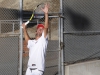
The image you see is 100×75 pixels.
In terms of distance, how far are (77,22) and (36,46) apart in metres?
3.18

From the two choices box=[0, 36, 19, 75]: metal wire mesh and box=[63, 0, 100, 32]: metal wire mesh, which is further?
box=[63, 0, 100, 32]: metal wire mesh

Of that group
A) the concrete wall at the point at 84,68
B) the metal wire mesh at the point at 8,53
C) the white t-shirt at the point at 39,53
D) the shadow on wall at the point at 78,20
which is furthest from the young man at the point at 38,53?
the shadow on wall at the point at 78,20

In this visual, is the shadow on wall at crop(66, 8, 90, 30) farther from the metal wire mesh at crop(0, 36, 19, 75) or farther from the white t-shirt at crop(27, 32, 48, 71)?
the white t-shirt at crop(27, 32, 48, 71)

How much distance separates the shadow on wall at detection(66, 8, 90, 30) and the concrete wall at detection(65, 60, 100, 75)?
3.58 feet

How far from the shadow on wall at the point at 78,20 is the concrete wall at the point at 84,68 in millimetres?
1090

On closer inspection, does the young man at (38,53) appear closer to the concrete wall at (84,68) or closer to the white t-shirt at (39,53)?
the white t-shirt at (39,53)

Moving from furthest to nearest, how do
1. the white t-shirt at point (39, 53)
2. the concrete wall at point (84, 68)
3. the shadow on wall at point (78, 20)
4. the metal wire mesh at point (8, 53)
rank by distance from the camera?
the shadow on wall at point (78, 20)
the concrete wall at point (84, 68)
the metal wire mesh at point (8, 53)
the white t-shirt at point (39, 53)

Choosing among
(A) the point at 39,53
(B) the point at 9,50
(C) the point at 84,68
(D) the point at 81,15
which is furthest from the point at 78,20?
(A) the point at 39,53

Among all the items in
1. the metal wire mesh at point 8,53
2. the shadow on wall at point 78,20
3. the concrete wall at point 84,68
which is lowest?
the concrete wall at point 84,68

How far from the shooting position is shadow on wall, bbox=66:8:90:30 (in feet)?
29.4

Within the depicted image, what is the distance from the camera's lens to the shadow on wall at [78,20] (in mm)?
8961

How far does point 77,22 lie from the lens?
9.12m

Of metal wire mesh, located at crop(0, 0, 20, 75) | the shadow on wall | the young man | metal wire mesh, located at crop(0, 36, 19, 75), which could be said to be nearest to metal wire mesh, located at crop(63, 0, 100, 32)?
the shadow on wall

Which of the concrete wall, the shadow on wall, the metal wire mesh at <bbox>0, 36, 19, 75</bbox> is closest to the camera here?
the metal wire mesh at <bbox>0, 36, 19, 75</bbox>
